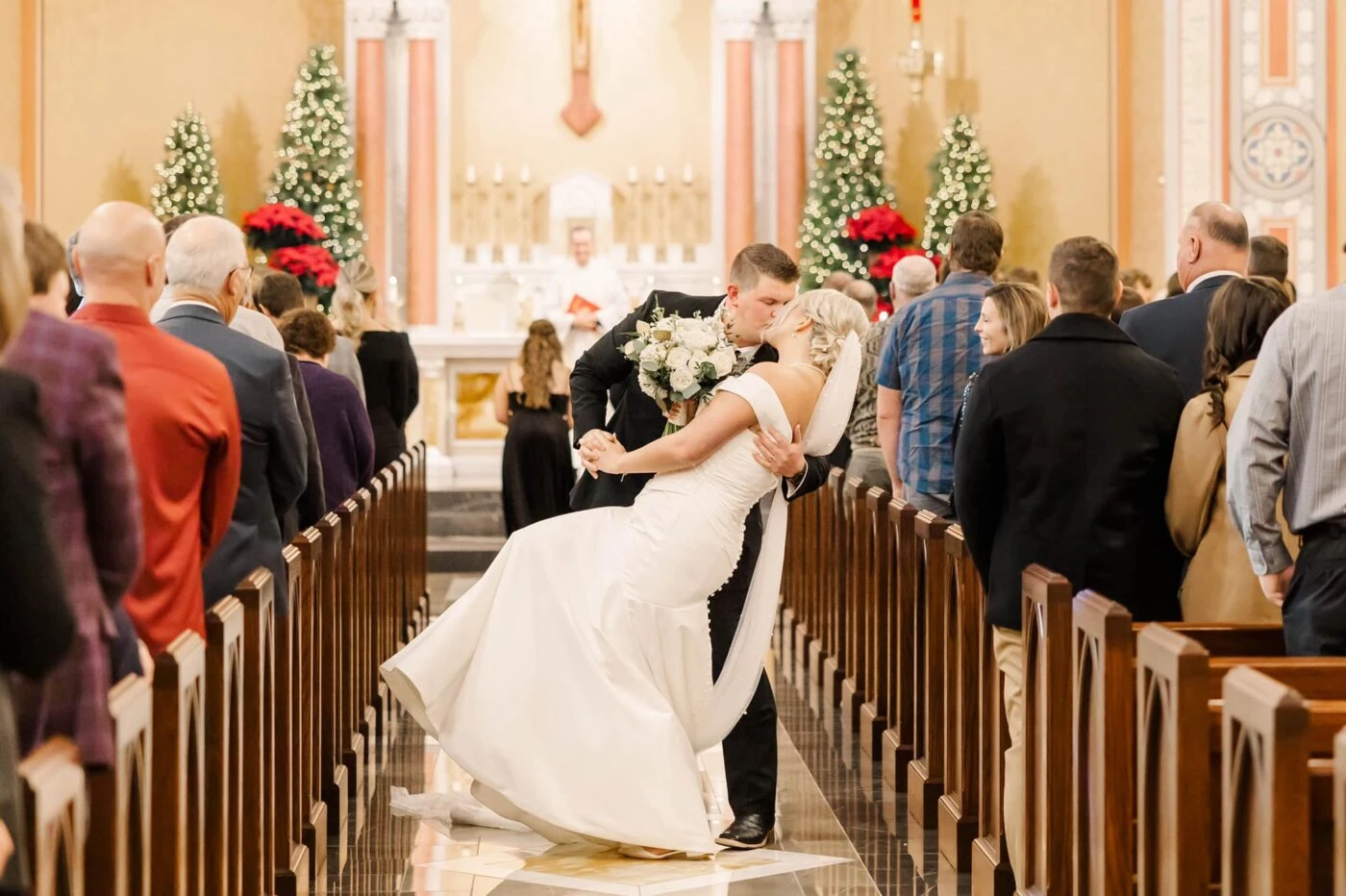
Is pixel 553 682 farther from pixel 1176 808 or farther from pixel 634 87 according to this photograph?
pixel 634 87

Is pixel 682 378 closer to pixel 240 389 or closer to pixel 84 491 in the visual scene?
pixel 240 389

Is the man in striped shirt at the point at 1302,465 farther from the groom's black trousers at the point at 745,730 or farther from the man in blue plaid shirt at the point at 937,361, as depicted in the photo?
the man in blue plaid shirt at the point at 937,361

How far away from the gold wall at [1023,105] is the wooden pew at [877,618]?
28.7 ft

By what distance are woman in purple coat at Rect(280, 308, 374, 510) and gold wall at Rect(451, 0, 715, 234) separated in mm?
9001

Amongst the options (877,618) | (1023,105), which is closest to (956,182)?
(1023,105)

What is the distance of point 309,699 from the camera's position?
5.37 m

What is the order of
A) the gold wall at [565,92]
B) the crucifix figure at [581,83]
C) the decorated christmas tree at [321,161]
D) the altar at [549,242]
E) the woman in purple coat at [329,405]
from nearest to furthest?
the woman in purple coat at [329,405] < the decorated christmas tree at [321,161] < the altar at [549,242] < the crucifix figure at [581,83] < the gold wall at [565,92]

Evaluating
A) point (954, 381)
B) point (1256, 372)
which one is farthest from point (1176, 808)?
point (954, 381)

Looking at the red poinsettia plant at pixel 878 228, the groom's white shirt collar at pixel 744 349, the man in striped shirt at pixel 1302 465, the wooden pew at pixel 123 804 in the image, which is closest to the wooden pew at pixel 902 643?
the groom's white shirt collar at pixel 744 349

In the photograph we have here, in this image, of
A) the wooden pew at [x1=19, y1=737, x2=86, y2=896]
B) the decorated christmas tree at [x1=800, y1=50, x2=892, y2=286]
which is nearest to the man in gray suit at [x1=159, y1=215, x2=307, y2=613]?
the wooden pew at [x1=19, y1=737, x2=86, y2=896]

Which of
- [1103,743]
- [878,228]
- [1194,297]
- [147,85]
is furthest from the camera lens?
[147,85]

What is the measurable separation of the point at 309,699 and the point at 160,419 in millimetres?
1685

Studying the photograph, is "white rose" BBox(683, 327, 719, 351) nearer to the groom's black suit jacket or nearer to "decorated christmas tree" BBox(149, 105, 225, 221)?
the groom's black suit jacket

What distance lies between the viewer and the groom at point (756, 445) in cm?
520
